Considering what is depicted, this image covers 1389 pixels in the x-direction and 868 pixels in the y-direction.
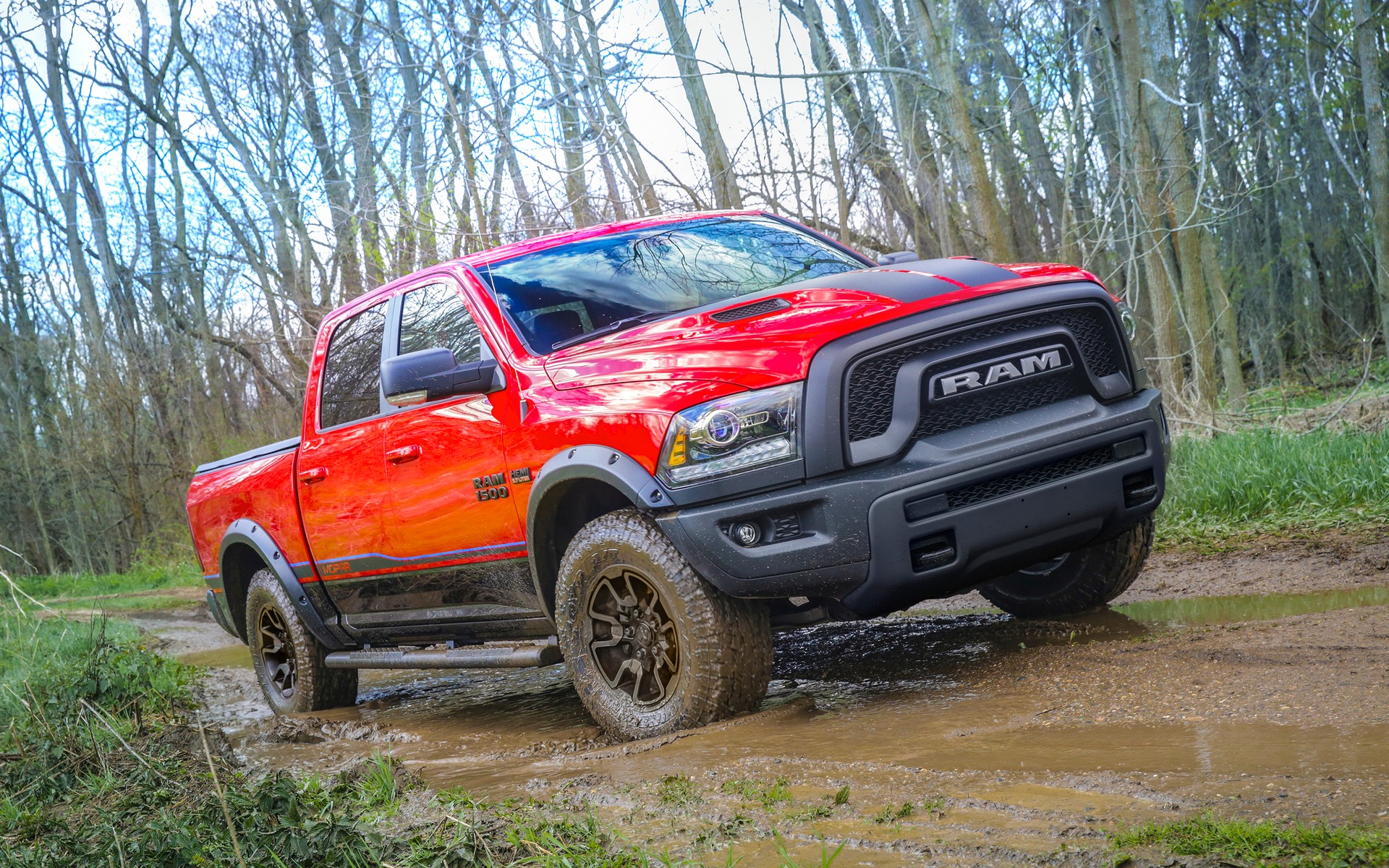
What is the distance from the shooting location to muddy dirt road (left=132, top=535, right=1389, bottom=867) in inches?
102

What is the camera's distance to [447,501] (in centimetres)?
485

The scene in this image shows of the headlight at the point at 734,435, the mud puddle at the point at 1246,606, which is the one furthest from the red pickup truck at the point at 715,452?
the mud puddle at the point at 1246,606

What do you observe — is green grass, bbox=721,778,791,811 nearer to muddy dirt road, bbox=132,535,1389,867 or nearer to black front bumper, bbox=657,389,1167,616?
muddy dirt road, bbox=132,535,1389,867

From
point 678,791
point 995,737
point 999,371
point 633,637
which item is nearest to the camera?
point 678,791

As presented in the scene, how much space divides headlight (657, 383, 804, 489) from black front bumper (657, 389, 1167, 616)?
12 cm

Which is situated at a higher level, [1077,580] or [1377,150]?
[1377,150]

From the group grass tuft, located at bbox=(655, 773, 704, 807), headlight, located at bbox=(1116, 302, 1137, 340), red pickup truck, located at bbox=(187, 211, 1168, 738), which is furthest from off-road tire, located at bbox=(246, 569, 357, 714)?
headlight, located at bbox=(1116, 302, 1137, 340)

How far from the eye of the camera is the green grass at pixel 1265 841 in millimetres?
2125

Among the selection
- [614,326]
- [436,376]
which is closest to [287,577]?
[436,376]

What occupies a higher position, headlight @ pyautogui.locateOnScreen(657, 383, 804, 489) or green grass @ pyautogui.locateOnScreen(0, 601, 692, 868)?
headlight @ pyautogui.locateOnScreen(657, 383, 804, 489)

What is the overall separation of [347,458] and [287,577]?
0.99 meters

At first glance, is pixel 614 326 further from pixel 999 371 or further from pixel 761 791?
pixel 761 791

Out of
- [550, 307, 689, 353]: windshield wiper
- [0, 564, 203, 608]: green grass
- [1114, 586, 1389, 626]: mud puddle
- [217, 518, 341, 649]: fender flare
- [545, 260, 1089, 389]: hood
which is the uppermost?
[550, 307, 689, 353]: windshield wiper

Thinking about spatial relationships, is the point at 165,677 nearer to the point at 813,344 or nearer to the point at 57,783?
the point at 57,783
